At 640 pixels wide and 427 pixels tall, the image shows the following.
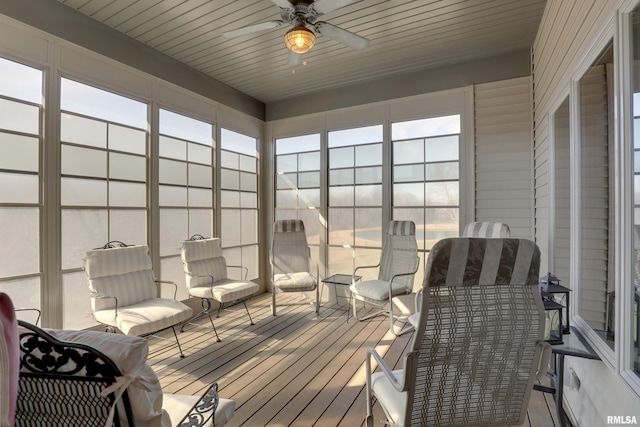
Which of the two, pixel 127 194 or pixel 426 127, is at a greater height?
pixel 426 127

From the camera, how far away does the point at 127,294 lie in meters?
3.02

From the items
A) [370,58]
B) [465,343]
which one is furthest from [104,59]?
[465,343]

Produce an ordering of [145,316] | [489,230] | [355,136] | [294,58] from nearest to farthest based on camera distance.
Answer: [145,316] → [294,58] → [489,230] → [355,136]

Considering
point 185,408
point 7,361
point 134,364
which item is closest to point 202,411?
point 185,408

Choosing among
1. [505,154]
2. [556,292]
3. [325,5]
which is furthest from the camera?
[505,154]

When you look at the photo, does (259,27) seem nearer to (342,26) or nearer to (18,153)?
(342,26)

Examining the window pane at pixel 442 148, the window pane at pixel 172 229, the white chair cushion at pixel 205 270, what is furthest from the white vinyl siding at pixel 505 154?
the window pane at pixel 172 229

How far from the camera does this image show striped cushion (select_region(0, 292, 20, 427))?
0.76 meters

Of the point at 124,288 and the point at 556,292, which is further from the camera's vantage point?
the point at 124,288

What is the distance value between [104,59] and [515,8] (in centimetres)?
384

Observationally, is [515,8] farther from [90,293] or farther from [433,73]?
[90,293]

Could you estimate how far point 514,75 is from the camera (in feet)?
11.9

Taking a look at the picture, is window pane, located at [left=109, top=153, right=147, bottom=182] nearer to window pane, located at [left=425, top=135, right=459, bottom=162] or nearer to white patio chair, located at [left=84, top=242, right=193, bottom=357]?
white patio chair, located at [left=84, top=242, right=193, bottom=357]

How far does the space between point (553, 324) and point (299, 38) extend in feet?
7.95
